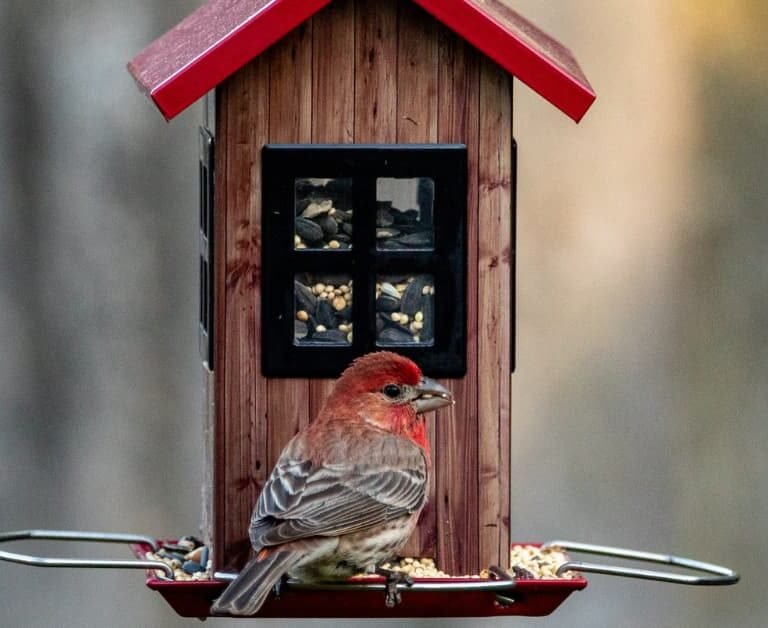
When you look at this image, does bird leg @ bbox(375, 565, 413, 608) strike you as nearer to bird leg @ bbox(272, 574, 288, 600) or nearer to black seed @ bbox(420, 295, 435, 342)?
bird leg @ bbox(272, 574, 288, 600)

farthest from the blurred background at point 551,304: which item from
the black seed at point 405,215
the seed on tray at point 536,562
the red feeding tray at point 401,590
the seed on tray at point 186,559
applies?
the red feeding tray at point 401,590

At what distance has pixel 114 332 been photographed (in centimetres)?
1083

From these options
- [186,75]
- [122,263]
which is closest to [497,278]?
[186,75]

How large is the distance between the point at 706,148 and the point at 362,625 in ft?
10.5

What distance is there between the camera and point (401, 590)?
22.6ft

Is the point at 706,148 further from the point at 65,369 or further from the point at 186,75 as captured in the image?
the point at 186,75

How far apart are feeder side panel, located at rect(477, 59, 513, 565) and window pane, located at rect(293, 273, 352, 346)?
0.46m

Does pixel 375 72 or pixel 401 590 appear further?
pixel 375 72

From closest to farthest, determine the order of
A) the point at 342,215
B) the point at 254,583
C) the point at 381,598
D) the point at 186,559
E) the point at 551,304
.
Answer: the point at 254,583
the point at 381,598
the point at 342,215
the point at 186,559
the point at 551,304

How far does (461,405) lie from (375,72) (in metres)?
1.18

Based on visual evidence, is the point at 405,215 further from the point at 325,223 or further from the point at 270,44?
the point at 270,44

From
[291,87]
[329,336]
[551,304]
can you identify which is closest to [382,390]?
[329,336]

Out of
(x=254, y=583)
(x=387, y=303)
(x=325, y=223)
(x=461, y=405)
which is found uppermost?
(x=325, y=223)

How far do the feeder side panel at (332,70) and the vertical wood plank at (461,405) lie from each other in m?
0.31
